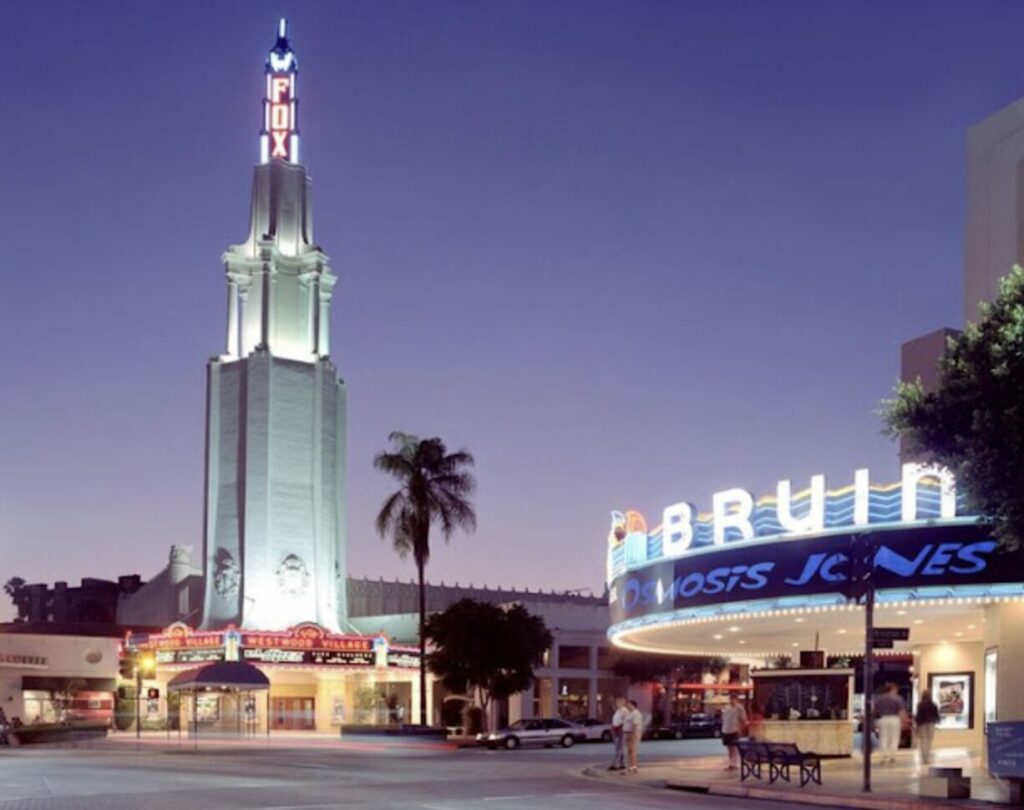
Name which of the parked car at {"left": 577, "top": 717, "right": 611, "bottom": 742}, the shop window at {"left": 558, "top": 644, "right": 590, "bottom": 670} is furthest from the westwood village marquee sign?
the shop window at {"left": 558, "top": 644, "right": 590, "bottom": 670}

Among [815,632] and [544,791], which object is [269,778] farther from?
[815,632]

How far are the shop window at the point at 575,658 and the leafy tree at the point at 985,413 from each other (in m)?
59.3

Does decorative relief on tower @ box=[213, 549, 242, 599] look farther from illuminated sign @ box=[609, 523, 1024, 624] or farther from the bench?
the bench

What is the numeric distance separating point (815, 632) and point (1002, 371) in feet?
81.4

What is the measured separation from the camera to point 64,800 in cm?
2422

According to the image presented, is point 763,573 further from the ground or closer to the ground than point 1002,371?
closer to the ground

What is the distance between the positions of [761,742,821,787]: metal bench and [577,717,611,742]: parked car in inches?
1011

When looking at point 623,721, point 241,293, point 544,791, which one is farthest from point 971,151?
point 241,293

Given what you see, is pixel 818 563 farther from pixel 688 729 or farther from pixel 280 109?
pixel 280 109

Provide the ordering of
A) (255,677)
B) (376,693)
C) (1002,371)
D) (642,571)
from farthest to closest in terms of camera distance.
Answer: (376,693), (255,677), (642,571), (1002,371)

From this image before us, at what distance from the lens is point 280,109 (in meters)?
92.2

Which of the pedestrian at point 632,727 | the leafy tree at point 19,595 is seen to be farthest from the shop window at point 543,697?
the leafy tree at point 19,595

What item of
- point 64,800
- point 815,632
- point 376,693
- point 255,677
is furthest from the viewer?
point 376,693

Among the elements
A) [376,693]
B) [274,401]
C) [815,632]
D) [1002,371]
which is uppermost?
[274,401]
